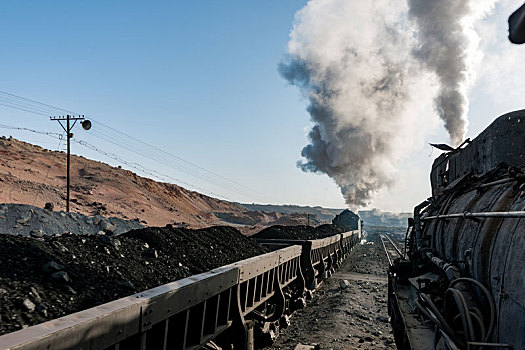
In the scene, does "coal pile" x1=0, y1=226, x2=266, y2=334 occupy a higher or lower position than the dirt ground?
higher

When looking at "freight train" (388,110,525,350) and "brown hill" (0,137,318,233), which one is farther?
"brown hill" (0,137,318,233)

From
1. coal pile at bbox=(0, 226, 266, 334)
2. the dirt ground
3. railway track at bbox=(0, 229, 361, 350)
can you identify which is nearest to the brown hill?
the dirt ground

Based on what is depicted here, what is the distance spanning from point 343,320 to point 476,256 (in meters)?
6.47

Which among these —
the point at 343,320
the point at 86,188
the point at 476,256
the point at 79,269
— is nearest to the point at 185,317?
the point at 79,269

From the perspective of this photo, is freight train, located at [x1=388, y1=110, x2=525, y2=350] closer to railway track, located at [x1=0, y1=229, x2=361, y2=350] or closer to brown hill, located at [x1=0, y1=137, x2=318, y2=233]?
railway track, located at [x1=0, y1=229, x2=361, y2=350]

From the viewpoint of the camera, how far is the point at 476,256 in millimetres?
3387

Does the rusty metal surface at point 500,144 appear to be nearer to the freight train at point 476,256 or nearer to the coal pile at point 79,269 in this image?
the freight train at point 476,256

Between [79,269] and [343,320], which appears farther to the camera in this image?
[343,320]

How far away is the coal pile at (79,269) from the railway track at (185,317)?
2.18 feet

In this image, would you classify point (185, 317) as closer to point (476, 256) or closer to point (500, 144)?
point (476, 256)

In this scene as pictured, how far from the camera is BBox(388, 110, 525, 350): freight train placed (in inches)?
101

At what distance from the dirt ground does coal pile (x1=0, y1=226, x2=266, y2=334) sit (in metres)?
2.82

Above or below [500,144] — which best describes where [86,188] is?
above

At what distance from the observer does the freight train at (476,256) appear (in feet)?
8.40
